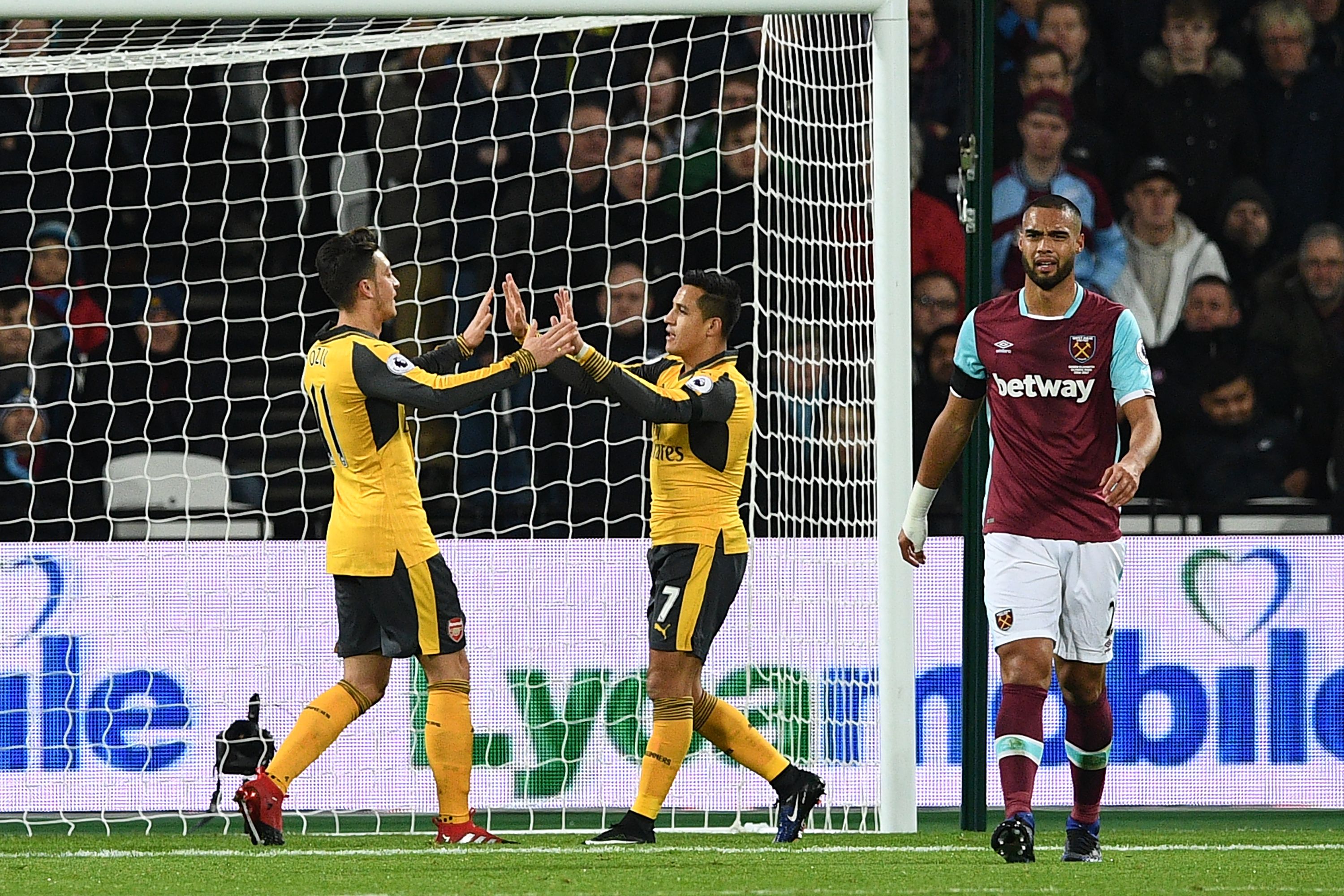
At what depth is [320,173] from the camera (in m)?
8.07

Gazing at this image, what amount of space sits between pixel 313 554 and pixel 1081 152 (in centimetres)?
394

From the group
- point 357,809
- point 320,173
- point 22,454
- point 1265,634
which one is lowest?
point 357,809

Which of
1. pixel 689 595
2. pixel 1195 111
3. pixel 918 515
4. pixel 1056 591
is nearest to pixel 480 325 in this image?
pixel 689 595

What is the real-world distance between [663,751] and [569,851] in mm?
494

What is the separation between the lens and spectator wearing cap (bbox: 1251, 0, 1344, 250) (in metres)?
8.60

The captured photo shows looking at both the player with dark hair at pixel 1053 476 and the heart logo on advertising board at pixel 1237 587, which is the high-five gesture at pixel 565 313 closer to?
the player with dark hair at pixel 1053 476

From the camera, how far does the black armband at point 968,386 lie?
5145mm

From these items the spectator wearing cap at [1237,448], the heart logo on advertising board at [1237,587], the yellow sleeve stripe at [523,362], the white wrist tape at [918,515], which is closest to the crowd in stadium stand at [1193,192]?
the spectator wearing cap at [1237,448]

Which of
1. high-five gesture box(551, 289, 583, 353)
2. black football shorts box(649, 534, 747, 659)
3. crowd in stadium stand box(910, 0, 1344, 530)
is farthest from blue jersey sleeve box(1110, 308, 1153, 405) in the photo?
crowd in stadium stand box(910, 0, 1344, 530)

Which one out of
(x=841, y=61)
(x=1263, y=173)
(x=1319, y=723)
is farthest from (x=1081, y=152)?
(x=1319, y=723)

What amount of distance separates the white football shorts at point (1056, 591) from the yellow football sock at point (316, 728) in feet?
6.39

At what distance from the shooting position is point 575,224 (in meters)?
8.06

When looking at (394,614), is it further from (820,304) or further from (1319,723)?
(1319,723)

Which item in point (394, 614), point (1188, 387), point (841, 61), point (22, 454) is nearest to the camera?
point (394, 614)
